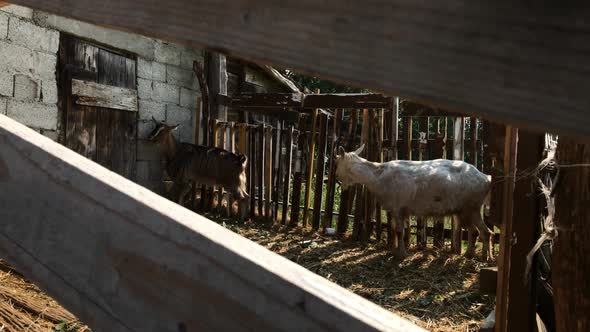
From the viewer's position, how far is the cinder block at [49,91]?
23.2 ft

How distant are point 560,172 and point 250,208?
7.91m

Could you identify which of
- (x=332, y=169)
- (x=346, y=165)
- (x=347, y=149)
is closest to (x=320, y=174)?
(x=332, y=169)

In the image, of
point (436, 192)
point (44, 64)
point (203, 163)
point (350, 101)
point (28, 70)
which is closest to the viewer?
point (436, 192)

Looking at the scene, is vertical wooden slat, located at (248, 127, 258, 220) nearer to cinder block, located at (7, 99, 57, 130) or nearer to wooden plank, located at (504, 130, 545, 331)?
cinder block, located at (7, 99, 57, 130)

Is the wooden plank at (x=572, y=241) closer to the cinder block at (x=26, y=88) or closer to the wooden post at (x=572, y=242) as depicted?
the wooden post at (x=572, y=242)

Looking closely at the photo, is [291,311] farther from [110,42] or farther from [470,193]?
[110,42]

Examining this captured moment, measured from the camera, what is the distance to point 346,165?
7297 mm

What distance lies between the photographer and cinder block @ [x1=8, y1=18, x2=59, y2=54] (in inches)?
259

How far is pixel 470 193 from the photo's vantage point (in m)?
6.75

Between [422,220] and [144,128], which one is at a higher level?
[144,128]

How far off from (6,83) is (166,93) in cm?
333

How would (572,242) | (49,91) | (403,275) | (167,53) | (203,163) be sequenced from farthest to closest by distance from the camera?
(167,53)
(203,163)
(49,91)
(403,275)
(572,242)

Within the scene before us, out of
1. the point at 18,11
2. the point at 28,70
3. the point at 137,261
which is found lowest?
the point at 137,261

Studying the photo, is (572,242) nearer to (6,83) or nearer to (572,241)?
(572,241)
